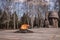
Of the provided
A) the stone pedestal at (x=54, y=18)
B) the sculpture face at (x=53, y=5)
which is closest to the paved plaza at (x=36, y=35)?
the stone pedestal at (x=54, y=18)

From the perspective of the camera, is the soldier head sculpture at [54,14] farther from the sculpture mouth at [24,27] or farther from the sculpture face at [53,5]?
the sculpture mouth at [24,27]

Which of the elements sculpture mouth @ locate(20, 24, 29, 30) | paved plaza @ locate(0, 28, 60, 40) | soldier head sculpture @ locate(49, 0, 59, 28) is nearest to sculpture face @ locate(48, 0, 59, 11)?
soldier head sculpture @ locate(49, 0, 59, 28)

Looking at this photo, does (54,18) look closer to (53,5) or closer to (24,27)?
(53,5)

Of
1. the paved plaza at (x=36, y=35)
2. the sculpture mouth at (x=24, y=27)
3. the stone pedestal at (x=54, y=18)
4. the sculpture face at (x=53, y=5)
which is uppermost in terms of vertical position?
the sculpture face at (x=53, y=5)

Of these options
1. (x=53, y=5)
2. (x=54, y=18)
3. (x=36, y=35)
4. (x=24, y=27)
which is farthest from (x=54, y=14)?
(x=24, y=27)

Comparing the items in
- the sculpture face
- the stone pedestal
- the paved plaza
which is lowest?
the paved plaza

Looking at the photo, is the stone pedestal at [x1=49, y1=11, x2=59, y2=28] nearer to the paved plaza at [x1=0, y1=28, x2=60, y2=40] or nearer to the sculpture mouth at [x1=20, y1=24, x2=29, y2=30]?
the paved plaza at [x1=0, y1=28, x2=60, y2=40]

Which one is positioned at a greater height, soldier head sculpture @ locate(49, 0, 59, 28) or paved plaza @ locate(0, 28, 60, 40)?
soldier head sculpture @ locate(49, 0, 59, 28)

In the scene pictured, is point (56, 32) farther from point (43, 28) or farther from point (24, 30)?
point (24, 30)

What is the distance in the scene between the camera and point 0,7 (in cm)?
342

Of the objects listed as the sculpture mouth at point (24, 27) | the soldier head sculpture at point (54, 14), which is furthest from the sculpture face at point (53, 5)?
the sculpture mouth at point (24, 27)

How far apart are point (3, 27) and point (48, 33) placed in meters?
0.90

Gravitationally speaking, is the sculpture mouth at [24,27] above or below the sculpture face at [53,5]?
below

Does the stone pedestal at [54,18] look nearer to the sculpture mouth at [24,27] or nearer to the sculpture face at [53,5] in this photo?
the sculpture face at [53,5]
